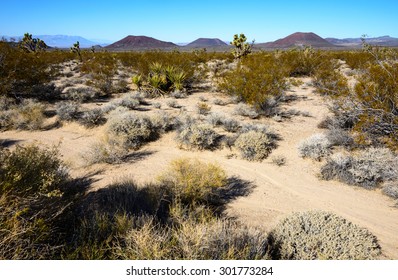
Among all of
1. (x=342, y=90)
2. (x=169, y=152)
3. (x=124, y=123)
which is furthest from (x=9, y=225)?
(x=342, y=90)

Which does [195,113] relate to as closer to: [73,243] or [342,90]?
[342,90]

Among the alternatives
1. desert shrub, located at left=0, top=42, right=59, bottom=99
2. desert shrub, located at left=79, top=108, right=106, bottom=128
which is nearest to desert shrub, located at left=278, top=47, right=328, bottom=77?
desert shrub, located at left=79, top=108, right=106, bottom=128

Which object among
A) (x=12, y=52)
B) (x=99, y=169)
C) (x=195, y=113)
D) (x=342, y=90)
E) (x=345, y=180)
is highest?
(x=12, y=52)

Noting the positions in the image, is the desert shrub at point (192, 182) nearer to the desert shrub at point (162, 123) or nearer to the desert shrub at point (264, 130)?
the desert shrub at point (264, 130)

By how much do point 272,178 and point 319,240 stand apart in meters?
2.87

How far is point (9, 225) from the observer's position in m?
2.62

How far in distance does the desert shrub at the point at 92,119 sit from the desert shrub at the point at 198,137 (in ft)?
12.0

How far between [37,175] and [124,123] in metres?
5.15

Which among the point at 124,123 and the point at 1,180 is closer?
the point at 1,180

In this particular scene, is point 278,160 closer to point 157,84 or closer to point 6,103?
point 157,84

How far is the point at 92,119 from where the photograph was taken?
10.0m

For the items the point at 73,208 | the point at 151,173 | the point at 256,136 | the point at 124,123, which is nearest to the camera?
the point at 73,208

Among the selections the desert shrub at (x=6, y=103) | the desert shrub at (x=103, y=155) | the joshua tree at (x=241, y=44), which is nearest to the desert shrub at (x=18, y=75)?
the desert shrub at (x=6, y=103)

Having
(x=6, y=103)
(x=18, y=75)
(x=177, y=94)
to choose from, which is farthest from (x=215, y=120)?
(x=18, y=75)
